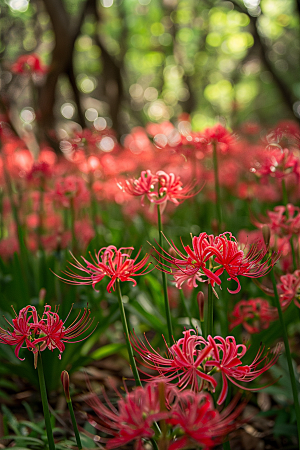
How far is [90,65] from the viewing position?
16844 mm

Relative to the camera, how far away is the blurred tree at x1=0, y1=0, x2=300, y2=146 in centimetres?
502

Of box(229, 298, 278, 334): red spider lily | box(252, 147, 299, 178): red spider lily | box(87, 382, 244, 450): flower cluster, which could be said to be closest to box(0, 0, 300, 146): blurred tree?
box(252, 147, 299, 178): red spider lily

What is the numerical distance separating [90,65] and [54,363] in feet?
54.9

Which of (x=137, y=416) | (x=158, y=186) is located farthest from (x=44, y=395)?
(x=158, y=186)

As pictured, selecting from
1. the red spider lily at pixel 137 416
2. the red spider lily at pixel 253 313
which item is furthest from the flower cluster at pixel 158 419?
the red spider lily at pixel 253 313

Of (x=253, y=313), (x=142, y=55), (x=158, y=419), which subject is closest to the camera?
(x=158, y=419)

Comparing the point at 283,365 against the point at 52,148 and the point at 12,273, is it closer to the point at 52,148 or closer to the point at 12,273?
the point at 12,273

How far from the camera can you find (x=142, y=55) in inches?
685

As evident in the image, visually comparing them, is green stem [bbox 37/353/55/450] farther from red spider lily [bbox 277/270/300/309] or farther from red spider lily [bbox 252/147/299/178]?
red spider lily [bbox 252/147/299/178]

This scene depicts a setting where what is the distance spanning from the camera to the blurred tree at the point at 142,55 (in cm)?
502

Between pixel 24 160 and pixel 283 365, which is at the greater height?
pixel 24 160

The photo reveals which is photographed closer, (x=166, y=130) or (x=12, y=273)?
(x=12, y=273)

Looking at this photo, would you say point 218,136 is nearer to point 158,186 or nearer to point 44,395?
point 158,186

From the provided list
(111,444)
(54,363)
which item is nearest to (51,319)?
(111,444)
